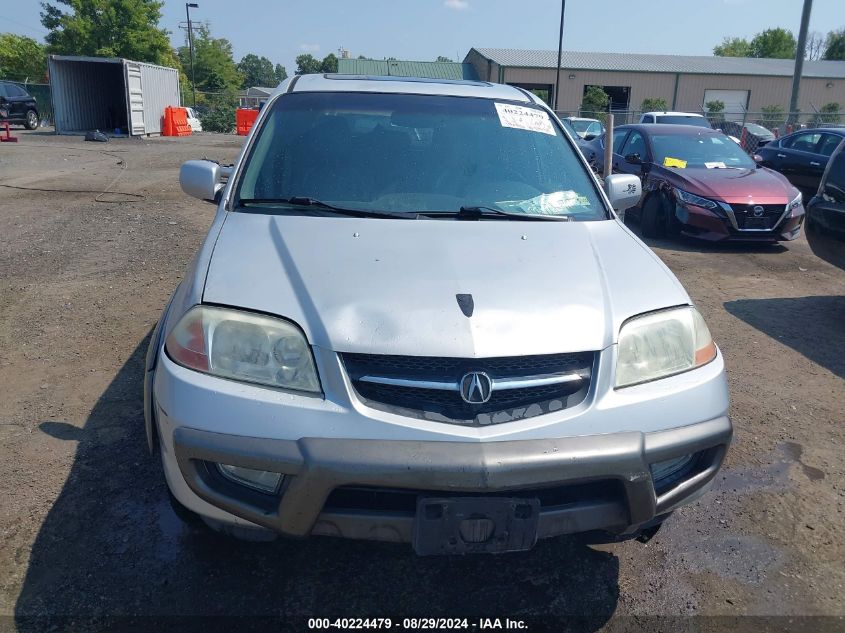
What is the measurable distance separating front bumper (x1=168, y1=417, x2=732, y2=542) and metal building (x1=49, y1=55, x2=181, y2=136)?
2770 centimetres

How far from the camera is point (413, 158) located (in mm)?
3289

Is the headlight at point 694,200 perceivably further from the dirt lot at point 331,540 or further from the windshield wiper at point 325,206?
the windshield wiper at point 325,206

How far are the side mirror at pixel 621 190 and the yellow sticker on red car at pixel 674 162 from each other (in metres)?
6.00

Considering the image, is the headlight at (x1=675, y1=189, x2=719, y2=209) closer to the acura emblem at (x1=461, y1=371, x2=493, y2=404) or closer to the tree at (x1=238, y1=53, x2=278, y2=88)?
the acura emblem at (x1=461, y1=371, x2=493, y2=404)

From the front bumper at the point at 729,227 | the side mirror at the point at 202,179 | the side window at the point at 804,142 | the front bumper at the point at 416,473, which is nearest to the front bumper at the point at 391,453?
the front bumper at the point at 416,473

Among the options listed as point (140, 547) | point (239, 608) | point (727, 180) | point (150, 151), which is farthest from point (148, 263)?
point (150, 151)

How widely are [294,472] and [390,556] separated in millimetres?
952

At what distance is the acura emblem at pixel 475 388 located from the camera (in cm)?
205

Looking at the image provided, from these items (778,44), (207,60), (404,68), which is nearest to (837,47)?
(778,44)

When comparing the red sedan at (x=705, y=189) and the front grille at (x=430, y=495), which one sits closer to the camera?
the front grille at (x=430, y=495)

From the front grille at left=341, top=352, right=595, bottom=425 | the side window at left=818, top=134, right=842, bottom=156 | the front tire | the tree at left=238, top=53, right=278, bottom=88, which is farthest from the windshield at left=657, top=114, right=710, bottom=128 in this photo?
the tree at left=238, top=53, right=278, bottom=88

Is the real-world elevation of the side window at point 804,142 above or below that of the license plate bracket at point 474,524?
above

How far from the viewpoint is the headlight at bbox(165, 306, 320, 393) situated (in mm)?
2119

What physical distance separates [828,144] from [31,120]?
2770 cm
